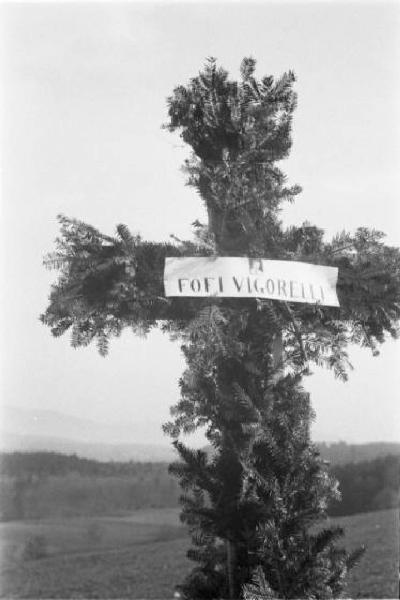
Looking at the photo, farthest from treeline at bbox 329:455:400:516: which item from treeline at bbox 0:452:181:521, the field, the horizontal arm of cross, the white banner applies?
the white banner

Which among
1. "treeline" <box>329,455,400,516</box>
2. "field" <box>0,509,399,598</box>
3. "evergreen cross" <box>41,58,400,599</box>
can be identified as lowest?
"field" <box>0,509,399,598</box>

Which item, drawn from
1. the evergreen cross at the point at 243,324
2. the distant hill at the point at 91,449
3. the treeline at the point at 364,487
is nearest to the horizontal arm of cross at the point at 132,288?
the evergreen cross at the point at 243,324

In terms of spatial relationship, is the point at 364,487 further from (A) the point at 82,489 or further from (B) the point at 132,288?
(B) the point at 132,288

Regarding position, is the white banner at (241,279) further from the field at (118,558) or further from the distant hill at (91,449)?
the field at (118,558)

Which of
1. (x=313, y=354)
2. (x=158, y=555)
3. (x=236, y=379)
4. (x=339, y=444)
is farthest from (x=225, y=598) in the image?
(x=158, y=555)

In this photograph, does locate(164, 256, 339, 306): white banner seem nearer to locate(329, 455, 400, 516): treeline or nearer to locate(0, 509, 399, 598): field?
locate(329, 455, 400, 516): treeline

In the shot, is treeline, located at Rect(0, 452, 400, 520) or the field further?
the field

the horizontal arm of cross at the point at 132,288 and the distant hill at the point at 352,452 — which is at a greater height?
the horizontal arm of cross at the point at 132,288
